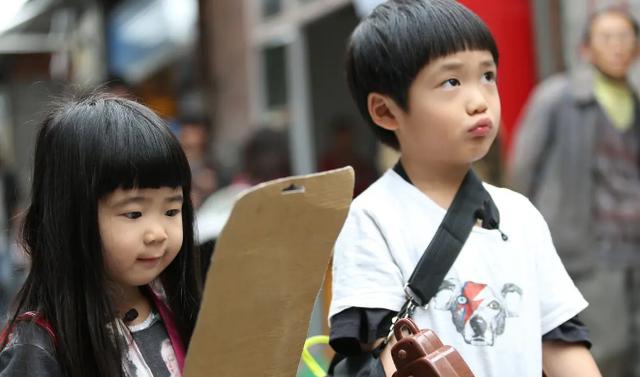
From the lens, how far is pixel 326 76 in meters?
8.16

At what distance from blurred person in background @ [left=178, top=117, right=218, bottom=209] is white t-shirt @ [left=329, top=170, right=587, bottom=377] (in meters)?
3.80

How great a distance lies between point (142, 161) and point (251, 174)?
4.41 meters

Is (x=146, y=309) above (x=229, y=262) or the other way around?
the other way around

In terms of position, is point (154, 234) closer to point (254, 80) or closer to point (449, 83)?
point (449, 83)

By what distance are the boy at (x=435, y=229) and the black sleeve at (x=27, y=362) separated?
0.60 metres

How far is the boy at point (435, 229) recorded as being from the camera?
2264 millimetres

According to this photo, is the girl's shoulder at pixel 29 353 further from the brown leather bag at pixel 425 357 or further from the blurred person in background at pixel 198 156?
the blurred person in background at pixel 198 156

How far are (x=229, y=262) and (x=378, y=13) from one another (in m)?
0.87

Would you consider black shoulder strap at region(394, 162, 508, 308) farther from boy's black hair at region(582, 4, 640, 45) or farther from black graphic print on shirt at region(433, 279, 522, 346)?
boy's black hair at region(582, 4, 640, 45)

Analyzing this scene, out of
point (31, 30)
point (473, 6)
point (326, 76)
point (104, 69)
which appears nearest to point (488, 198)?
point (473, 6)

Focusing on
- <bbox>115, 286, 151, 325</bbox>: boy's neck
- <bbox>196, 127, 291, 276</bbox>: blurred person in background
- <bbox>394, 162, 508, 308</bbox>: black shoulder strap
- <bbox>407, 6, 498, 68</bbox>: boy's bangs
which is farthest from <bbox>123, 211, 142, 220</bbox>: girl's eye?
<bbox>196, 127, 291, 276</bbox>: blurred person in background

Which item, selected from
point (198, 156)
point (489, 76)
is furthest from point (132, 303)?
point (198, 156)

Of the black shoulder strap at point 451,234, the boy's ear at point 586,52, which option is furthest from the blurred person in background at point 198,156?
the black shoulder strap at point 451,234

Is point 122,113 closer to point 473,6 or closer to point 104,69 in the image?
point 473,6
